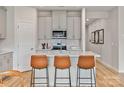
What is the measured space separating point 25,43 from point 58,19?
1784 millimetres

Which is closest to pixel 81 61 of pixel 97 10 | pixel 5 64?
pixel 5 64

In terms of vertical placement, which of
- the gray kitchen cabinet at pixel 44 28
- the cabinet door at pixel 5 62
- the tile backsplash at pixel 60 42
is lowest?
the cabinet door at pixel 5 62

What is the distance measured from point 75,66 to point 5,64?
8.22 feet

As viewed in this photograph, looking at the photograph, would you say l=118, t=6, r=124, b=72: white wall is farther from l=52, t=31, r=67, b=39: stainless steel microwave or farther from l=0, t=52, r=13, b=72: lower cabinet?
l=0, t=52, r=13, b=72: lower cabinet

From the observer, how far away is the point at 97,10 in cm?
917

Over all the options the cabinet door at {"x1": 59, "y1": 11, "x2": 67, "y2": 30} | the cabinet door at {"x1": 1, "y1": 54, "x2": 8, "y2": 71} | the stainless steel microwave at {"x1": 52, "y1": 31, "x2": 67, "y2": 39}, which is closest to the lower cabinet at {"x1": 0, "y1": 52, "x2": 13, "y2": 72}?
the cabinet door at {"x1": 1, "y1": 54, "x2": 8, "y2": 71}

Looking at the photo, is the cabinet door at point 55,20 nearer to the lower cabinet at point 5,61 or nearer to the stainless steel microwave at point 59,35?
the stainless steel microwave at point 59,35

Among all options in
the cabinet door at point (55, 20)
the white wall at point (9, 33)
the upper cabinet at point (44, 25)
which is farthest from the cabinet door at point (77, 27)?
the white wall at point (9, 33)

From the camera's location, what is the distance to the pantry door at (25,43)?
803 centimetres

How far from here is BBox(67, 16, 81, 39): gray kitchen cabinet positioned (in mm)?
8883

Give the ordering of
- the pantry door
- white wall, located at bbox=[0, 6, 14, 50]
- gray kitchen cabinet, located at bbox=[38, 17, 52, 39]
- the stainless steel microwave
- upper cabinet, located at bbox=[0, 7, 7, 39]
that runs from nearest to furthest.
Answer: upper cabinet, located at bbox=[0, 7, 7, 39], white wall, located at bbox=[0, 6, 14, 50], the pantry door, the stainless steel microwave, gray kitchen cabinet, located at bbox=[38, 17, 52, 39]

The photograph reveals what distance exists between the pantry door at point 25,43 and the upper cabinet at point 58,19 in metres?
1.00

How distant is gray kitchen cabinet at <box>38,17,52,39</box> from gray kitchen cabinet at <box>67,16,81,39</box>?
830 mm

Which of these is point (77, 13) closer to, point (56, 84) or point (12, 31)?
point (12, 31)
